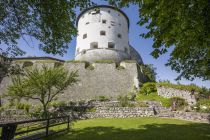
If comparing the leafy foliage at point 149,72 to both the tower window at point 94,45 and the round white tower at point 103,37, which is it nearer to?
the round white tower at point 103,37

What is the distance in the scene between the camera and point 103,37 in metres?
36.7

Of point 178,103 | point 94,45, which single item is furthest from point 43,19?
point 94,45

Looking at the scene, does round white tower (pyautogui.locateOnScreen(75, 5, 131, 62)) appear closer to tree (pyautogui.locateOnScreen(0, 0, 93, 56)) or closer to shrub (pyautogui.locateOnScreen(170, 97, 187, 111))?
shrub (pyautogui.locateOnScreen(170, 97, 187, 111))

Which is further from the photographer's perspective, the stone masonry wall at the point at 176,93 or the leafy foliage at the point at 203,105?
the stone masonry wall at the point at 176,93

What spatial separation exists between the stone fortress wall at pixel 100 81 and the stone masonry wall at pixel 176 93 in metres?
3.85

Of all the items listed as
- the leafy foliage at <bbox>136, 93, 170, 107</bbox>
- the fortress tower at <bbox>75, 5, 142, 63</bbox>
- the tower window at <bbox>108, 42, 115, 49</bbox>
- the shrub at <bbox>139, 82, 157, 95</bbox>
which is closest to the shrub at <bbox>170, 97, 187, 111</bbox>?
A: the leafy foliage at <bbox>136, 93, 170, 107</bbox>

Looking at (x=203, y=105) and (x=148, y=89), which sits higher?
(x=148, y=89)

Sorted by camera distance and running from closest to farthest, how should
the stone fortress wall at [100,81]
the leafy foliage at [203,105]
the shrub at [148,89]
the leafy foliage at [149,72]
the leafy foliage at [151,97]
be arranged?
the leafy foliage at [203,105]
the leafy foliage at [151,97]
the shrub at [148,89]
the stone fortress wall at [100,81]
the leafy foliage at [149,72]

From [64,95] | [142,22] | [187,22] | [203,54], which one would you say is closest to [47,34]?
[142,22]

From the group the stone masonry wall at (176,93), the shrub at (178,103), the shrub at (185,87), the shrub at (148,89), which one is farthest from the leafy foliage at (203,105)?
the shrub at (148,89)

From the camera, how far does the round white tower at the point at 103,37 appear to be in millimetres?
35438

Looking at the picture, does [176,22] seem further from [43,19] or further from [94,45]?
[94,45]

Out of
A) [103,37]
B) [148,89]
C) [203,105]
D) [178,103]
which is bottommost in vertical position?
[203,105]

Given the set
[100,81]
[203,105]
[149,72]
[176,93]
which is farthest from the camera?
[149,72]
